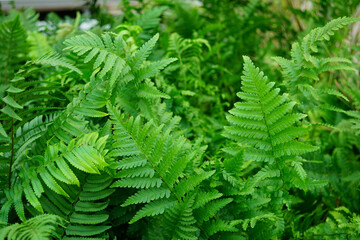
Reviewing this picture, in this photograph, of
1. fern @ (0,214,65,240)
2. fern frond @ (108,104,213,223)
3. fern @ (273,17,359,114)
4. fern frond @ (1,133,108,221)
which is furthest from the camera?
fern @ (273,17,359,114)

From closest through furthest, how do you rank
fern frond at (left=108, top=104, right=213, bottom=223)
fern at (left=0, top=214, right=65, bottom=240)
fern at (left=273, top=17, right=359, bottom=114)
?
1. fern at (left=0, top=214, right=65, bottom=240)
2. fern frond at (left=108, top=104, right=213, bottom=223)
3. fern at (left=273, top=17, right=359, bottom=114)

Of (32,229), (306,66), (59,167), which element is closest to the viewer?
(32,229)

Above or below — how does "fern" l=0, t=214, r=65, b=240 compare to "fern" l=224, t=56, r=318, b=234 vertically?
below

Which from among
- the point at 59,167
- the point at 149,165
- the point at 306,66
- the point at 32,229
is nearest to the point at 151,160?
the point at 149,165

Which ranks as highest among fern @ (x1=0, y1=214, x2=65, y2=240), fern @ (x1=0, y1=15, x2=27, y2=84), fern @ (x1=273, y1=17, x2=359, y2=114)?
fern @ (x1=273, y1=17, x2=359, y2=114)

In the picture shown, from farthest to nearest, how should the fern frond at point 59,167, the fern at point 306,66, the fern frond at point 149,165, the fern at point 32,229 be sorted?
1. the fern at point 306,66
2. the fern frond at point 149,165
3. the fern frond at point 59,167
4. the fern at point 32,229

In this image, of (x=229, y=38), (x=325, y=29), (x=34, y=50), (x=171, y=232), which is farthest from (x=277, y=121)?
(x=34, y=50)

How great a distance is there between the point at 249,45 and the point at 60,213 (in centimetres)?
187

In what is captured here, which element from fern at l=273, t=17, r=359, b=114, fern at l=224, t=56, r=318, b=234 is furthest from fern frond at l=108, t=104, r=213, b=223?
fern at l=273, t=17, r=359, b=114

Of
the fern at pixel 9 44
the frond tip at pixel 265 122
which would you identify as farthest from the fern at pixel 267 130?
the fern at pixel 9 44

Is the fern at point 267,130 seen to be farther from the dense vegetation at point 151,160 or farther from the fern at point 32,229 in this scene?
the fern at point 32,229

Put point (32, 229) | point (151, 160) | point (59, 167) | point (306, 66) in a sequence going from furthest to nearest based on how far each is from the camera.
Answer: point (306, 66) → point (151, 160) → point (59, 167) → point (32, 229)

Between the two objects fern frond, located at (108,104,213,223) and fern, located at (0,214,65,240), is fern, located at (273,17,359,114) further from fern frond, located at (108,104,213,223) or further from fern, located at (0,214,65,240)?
fern, located at (0,214,65,240)

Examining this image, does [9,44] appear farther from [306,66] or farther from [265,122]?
[306,66]
